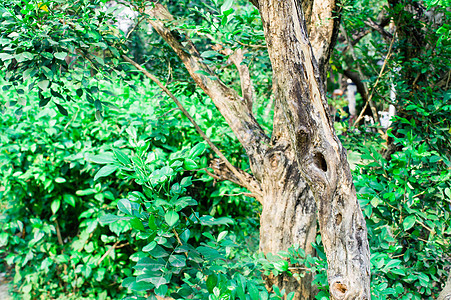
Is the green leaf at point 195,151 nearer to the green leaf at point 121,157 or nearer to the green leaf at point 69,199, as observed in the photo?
the green leaf at point 121,157

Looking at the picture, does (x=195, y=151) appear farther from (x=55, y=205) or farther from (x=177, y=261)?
(x=55, y=205)

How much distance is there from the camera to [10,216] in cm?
326

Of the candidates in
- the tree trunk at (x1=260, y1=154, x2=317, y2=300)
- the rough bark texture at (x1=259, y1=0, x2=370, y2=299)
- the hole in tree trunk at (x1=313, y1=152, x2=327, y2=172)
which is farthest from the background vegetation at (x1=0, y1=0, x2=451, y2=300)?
the hole in tree trunk at (x1=313, y1=152, x2=327, y2=172)

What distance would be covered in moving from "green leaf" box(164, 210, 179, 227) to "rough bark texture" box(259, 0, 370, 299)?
0.54 metres

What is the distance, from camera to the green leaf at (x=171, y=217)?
4.49ft

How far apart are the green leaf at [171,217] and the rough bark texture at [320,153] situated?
1.78 ft

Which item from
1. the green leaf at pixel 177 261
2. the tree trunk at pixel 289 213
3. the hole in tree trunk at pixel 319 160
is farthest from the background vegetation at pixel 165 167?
the hole in tree trunk at pixel 319 160

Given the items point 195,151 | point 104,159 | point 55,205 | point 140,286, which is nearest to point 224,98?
point 195,151

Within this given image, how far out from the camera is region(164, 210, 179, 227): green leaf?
137cm

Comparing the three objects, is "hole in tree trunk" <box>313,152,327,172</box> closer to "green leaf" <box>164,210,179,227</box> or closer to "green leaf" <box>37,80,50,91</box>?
"green leaf" <box>164,210,179,227</box>

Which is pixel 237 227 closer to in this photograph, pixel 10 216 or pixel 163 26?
pixel 163 26

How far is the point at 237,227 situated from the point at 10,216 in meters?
2.16

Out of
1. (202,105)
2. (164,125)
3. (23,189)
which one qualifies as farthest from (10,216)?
(202,105)

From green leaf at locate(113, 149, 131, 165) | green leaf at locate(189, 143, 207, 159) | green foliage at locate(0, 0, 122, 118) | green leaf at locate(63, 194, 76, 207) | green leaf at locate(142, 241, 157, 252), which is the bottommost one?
green leaf at locate(63, 194, 76, 207)
